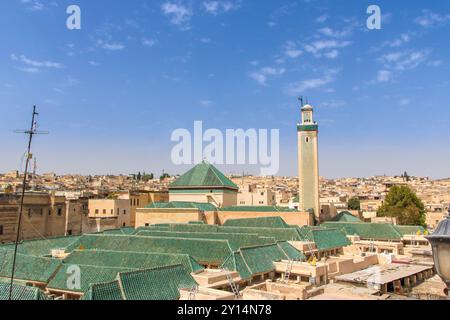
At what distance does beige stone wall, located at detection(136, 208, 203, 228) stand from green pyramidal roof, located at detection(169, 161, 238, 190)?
4287 mm

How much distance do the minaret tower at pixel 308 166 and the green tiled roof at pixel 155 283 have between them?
19.8 meters

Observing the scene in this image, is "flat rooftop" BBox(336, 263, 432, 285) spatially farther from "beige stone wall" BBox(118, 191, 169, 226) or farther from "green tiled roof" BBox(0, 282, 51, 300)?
"beige stone wall" BBox(118, 191, 169, 226)

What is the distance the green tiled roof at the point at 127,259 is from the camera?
611 inches

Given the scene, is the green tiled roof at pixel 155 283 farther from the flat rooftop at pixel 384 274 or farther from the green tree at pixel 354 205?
the green tree at pixel 354 205

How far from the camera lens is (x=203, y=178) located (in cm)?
3334

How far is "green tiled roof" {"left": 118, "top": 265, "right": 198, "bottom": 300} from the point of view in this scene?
12125mm

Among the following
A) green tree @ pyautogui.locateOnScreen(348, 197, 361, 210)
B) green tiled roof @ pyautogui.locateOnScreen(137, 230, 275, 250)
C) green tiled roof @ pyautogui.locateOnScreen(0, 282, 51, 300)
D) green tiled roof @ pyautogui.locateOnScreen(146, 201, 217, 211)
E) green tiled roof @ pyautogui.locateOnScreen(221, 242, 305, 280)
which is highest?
green tree @ pyautogui.locateOnScreen(348, 197, 361, 210)

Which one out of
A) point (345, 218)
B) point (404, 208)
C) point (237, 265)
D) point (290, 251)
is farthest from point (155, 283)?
point (404, 208)

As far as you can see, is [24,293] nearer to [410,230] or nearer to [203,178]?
[203,178]

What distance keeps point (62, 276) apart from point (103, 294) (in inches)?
168

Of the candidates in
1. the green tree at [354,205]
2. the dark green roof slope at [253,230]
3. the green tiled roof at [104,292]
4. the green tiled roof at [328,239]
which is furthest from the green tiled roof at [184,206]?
the green tree at [354,205]

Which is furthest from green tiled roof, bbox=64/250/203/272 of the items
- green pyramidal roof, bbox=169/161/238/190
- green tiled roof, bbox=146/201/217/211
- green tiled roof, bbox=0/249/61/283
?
green pyramidal roof, bbox=169/161/238/190
